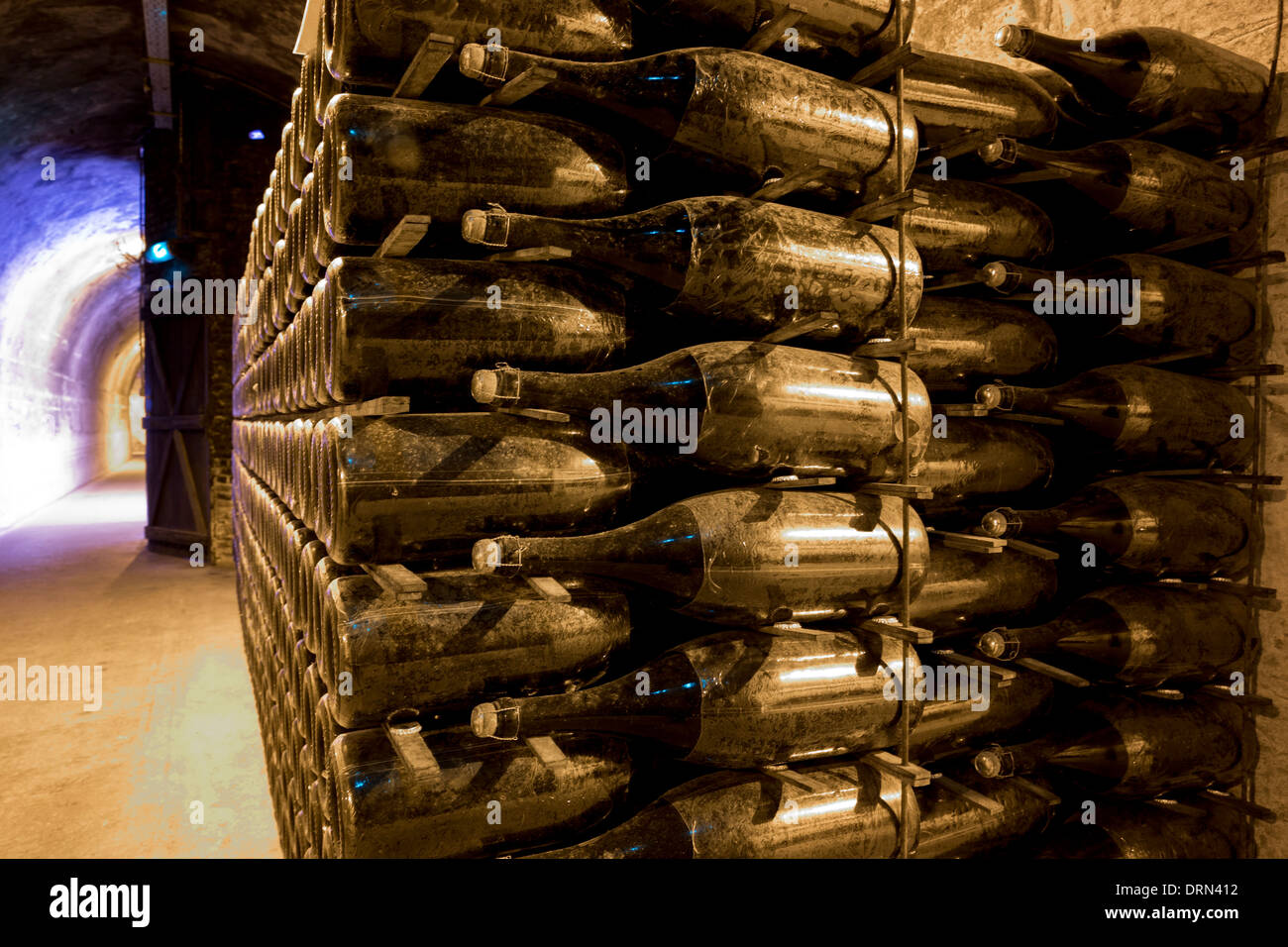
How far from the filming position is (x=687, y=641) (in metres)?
1.55

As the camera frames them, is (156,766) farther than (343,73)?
Yes

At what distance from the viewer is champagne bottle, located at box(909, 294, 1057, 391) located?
1954 millimetres

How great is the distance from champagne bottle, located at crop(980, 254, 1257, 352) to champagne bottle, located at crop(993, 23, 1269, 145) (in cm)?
43

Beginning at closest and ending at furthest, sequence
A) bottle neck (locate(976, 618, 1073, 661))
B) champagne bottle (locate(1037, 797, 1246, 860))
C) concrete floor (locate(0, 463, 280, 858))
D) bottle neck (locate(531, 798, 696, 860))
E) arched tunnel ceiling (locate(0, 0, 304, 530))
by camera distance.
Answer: bottle neck (locate(531, 798, 696, 860)) < bottle neck (locate(976, 618, 1073, 661)) < champagne bottle (locate(1037, 797, 1246, 860)) < concrete floor (locate(0, 463, 280, 858)) < arched tunnel ceiling (locate(0, 0, 304, 530))

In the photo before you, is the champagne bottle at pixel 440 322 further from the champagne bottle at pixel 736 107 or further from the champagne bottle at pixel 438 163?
the champagne bottle at pixel 736 107

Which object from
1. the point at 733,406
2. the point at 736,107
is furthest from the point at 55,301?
the point at 733,406

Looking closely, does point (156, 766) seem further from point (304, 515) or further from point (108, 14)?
point (108, 14)

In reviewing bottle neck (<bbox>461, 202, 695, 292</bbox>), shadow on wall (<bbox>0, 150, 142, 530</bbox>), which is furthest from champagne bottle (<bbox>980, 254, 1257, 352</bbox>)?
shadow on wall (<bbox>0, 150, 142, 530</bbox>)

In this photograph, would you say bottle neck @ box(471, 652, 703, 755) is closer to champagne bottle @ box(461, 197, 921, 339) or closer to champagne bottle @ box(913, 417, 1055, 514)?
champagne bottle @ box(461, 197, 921, 339)

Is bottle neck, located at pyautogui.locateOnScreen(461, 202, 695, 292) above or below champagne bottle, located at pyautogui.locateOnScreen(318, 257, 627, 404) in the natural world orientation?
above

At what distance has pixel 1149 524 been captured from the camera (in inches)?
84.5

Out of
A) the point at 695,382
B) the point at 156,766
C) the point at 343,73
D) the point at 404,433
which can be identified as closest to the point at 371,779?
the point at 404,433

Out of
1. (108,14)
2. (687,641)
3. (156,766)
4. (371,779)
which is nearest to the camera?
(371,779)
